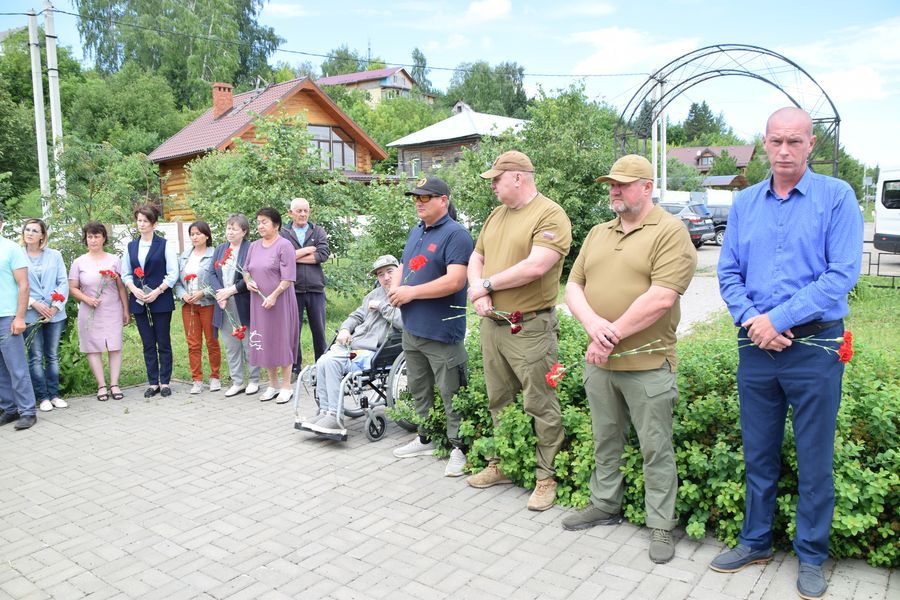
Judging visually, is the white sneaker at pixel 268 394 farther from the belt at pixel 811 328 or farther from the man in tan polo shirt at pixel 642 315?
the belt at pixel 811 328

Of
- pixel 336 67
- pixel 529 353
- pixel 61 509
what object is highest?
pixel 336 67

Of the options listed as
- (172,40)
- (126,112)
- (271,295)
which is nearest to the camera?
(271,295)

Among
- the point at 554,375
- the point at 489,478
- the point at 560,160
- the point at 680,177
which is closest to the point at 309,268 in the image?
the point at 489,478

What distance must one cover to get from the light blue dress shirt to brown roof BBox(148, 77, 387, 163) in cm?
2668

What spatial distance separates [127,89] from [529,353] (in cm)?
4388

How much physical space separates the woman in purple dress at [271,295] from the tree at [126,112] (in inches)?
1304

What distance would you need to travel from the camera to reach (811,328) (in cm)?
304

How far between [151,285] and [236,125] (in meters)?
24.5

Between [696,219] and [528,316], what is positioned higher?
[696,219]

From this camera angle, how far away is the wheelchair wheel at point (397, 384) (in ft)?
18.2

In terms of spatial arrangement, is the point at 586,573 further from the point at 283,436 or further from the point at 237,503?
the point at 283,436

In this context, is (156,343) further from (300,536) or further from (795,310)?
A: (795,310)

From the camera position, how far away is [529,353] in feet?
13.7

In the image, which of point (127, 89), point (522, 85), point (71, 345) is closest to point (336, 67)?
point (522, 85)
